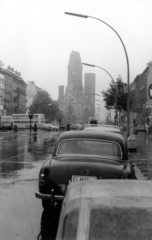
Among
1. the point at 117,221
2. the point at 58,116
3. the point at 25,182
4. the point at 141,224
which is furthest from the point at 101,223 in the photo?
the point at 58,116

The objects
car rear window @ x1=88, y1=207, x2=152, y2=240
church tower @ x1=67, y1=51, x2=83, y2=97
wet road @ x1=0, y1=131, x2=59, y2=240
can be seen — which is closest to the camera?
car rear window @ x1=88, y1=207, x2=152, y2=240

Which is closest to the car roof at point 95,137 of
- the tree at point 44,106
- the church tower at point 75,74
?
the tree at point 44,106

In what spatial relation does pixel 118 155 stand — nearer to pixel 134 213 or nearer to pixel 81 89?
pixel 134 213

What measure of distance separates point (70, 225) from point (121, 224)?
0.35 metres

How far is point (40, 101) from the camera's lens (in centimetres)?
12050

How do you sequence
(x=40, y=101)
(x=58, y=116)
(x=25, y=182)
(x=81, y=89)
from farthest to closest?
(x=81, y=89) → (x=58, y=116) → (x=40, y=101) → (x=25, y=182)

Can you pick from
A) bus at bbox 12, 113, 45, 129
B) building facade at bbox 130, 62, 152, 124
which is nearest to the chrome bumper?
building facade at bbox 130, 62, 152, 124

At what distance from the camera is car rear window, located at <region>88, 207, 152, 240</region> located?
2.46m

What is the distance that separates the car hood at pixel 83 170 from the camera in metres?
6.23

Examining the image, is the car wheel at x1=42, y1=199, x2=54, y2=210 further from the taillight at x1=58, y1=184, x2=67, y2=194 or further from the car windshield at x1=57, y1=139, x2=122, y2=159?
the car windshield at x1=57, y1=139, x2=122, y2=159

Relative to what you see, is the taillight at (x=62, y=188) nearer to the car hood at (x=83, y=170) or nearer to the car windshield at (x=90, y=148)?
the car hood at (x=83, y=170)

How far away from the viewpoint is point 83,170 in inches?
247

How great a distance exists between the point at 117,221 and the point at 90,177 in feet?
12.2

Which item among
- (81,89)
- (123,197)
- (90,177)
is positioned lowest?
(90,177)
